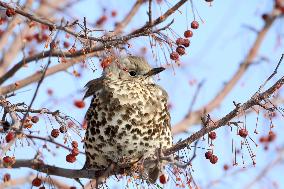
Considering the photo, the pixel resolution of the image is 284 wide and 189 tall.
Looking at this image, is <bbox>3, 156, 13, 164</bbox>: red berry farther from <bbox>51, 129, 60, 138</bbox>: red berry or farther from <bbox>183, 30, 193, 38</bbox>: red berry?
<bbox>183, 30, 193, 38</bbox>: red berry

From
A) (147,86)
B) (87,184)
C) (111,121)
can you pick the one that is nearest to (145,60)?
(147,86)

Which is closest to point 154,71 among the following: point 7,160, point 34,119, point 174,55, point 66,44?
point 66,44

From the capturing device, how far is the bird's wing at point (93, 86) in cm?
568

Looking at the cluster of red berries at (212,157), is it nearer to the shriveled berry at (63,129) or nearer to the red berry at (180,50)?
the red berry at (180,50)

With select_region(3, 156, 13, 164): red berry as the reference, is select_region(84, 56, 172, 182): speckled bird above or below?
above

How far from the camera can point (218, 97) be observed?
7785 mm

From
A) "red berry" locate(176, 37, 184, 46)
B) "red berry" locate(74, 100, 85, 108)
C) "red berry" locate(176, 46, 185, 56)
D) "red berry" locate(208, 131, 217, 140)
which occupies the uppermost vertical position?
"red berry" locate(74, 100, 85, 108)

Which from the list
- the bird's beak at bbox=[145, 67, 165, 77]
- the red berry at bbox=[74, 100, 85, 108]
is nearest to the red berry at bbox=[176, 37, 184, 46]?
the bird's beak at bbox=[145, 67, 165, 77]

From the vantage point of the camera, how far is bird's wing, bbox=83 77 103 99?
5676 millimetres

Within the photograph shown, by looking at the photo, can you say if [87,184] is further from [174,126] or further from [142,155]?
[174,126]

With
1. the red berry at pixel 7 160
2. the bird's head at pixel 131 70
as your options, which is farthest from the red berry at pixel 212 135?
the bird's head at pixel 131 70

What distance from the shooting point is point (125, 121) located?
5.24m

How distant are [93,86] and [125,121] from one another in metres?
0.66

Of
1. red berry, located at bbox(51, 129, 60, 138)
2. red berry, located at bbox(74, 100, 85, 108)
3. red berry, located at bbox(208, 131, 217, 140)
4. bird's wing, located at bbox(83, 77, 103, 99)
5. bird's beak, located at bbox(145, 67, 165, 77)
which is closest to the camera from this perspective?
red berry, located at bbox(208, 131, 217, 140)
